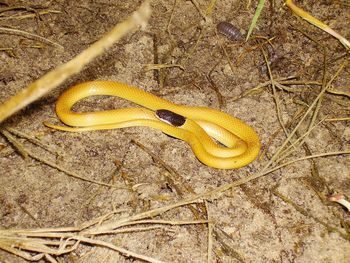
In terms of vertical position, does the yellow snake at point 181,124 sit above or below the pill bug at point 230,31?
below

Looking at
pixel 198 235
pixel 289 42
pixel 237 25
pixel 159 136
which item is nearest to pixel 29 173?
pixel 159 136

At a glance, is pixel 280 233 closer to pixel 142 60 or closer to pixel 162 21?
pixel 142 60

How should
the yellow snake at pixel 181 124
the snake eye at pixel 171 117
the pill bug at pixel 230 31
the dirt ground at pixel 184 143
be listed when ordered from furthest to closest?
1. the pill bug at pixel 230 31
2. the snake eye at pixel 171 117
3. the yellow snake at pixel 181 124
4. the dirt ground at pixel 184 143

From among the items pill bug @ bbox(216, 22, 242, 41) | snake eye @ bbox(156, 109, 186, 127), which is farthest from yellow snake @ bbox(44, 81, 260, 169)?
pill bug @ bbox(216, 22, 242, 41)

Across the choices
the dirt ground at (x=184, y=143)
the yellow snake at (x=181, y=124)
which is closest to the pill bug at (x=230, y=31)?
the dirt ground at (x=184, y=143)

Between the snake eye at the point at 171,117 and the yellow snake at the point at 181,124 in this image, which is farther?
the snake eye at the point at 171,117

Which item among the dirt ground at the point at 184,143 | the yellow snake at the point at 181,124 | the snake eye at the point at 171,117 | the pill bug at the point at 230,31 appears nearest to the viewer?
the dirt ground at the point at 184,143

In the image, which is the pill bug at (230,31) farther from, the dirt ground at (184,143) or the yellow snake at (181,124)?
the yellow snake at (181,124)
